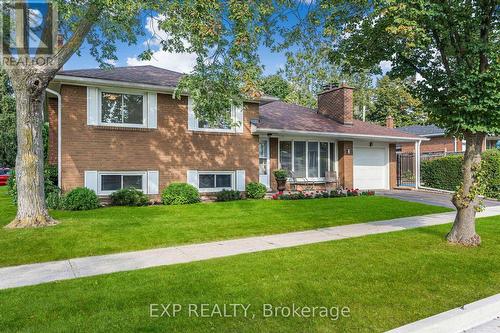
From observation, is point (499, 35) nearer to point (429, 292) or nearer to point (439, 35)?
point (439, 35)

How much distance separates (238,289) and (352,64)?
5.75m

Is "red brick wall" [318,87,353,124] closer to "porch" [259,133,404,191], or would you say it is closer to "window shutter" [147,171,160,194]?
"porch" [259,133,404,191]

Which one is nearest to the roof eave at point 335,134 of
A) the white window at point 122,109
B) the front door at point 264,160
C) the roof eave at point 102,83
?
the front door at point 264,160

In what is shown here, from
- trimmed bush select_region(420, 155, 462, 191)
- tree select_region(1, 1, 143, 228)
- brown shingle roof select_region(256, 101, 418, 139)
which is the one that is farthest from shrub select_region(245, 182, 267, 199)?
trimmed bush select_region(420, 155, 462, 191)

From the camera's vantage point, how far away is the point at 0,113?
34.9m

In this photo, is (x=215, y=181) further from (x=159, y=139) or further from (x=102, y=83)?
(x=102, y=83)

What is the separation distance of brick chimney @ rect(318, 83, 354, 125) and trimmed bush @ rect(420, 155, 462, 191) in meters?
5.29

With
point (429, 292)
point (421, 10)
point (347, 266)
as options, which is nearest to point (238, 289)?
point (347, 266)

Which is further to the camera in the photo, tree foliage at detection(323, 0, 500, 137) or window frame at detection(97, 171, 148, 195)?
window frame at detection(97, 171, 148, 195)

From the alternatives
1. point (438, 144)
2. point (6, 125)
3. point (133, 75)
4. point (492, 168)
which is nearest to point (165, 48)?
point (133, 75)

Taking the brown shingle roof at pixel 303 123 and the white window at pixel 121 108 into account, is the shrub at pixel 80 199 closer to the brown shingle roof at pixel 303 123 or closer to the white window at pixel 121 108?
the white window at pixel 121 108

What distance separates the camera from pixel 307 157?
17.3 m

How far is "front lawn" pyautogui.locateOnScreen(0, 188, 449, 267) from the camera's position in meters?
6.79

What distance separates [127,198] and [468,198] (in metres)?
9.81
